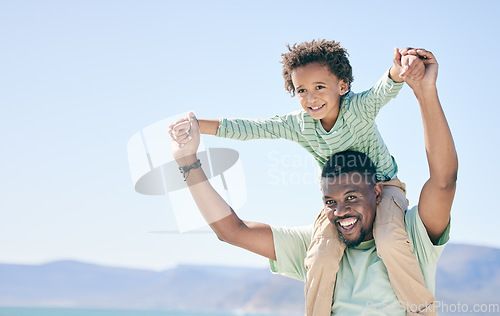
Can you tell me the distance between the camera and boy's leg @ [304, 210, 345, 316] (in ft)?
13.5

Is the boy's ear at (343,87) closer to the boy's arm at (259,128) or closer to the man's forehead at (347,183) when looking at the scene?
the boy's arm at (259,128)

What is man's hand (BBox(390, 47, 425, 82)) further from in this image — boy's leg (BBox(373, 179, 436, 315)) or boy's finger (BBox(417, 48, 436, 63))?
boy's leg (BBox(373, 179, 436, 315))

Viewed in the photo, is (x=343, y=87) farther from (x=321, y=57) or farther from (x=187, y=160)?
(x=187, y=160)

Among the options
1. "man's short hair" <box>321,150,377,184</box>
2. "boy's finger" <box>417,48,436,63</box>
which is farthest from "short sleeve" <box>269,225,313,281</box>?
"boy's finger" <box>417,48,436,63</box>

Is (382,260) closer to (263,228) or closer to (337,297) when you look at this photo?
(337,297)

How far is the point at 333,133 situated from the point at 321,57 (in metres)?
0.65

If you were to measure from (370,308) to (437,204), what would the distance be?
33.1 inches

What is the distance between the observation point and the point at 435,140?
374 centimetres

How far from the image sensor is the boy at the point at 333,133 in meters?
3.95

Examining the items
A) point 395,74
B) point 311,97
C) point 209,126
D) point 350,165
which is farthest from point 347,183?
point 209,126

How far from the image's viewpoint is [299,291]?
14012 centimetres

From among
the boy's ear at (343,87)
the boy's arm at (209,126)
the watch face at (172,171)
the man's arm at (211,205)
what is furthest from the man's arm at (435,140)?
the watch face at (172,171)

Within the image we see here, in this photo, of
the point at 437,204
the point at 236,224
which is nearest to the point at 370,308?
the point at 437,204

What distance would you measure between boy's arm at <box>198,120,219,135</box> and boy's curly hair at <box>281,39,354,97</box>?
76 cm
